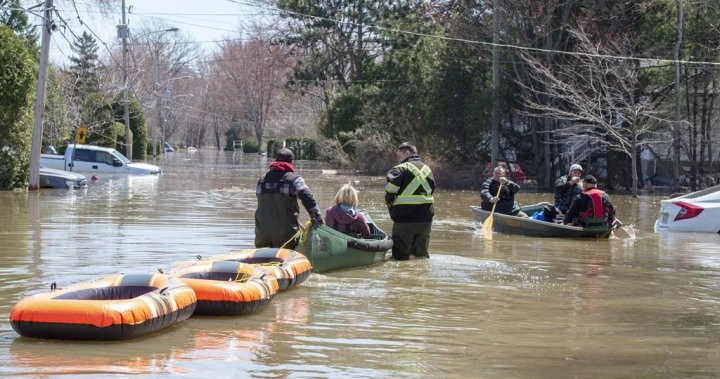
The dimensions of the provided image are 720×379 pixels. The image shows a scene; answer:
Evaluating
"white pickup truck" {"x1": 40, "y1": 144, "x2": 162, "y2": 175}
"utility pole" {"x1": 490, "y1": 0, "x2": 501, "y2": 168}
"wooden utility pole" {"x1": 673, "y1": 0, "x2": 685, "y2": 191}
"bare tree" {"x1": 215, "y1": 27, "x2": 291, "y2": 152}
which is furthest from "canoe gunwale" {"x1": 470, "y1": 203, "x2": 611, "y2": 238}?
"bare tree" {"x1": 215, "y1": 27, "x2": 291, "y2": 152}

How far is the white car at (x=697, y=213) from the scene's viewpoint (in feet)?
62.8

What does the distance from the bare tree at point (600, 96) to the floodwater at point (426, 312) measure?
44.2 ft

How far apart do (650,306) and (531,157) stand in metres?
31.9

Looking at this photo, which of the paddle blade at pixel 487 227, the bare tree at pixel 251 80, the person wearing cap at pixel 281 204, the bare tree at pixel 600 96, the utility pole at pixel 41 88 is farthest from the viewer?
the bare tree at pixel 251 80

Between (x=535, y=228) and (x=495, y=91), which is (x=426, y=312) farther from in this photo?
(x=495, y=91)

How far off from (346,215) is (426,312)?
3.58m

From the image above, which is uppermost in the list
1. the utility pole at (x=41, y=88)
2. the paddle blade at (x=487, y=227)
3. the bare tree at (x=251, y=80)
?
the bare tree at (x=251, y=80)

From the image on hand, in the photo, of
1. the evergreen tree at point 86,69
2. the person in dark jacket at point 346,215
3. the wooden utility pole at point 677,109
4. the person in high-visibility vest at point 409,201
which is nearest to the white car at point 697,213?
the person in high-visibility vest at point 409,201

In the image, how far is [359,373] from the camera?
7.80 metres

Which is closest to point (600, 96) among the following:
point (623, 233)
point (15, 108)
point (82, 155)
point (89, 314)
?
point (623, 233)

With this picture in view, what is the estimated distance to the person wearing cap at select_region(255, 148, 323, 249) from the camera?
12.7m

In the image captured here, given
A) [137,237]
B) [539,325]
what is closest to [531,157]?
[137,237]

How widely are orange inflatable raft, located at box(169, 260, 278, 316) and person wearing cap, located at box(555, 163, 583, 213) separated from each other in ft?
32.7

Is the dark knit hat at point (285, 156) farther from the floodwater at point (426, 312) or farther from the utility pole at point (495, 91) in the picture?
the utility pole at point (495, 91)
